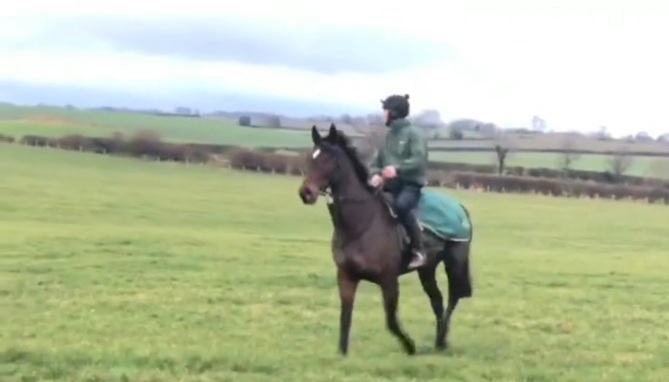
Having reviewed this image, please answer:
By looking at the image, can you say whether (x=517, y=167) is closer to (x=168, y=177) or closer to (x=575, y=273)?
(x=168, y=177)

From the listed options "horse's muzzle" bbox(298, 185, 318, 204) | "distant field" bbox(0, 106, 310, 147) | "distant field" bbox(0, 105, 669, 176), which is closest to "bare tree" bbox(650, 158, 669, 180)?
"distant field" bbox(0, 105, 669, 176)

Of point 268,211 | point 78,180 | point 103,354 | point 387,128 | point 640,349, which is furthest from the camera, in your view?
point 78,180

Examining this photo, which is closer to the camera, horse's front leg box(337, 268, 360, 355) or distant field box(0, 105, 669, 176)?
horse's front leg box(337, 268, 360, 355)

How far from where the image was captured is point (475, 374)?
10945 mm

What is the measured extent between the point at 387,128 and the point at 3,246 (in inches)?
598

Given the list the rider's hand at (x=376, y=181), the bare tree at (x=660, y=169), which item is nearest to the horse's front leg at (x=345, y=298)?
the rider's hand at (x=376, y=181)

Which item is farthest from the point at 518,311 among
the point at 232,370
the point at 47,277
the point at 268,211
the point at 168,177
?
the point at 168,177

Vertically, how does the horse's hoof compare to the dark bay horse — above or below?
below

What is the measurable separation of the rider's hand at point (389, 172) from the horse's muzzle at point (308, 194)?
0.95m

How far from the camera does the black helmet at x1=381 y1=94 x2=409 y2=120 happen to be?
38.7ft

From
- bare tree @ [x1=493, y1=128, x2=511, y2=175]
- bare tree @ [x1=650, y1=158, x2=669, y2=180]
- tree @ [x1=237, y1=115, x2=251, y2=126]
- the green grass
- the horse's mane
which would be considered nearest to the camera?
the horse's mane

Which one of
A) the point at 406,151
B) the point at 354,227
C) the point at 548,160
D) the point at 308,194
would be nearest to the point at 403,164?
the point at 406,151

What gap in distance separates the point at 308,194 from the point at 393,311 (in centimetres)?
193

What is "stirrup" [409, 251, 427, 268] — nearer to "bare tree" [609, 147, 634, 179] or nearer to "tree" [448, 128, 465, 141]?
"bare tree" [609, 147, 634, 179]
